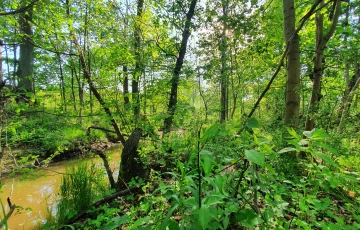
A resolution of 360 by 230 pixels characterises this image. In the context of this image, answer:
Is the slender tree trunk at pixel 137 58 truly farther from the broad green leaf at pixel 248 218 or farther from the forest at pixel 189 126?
the broad green leaf at pixel 248 218

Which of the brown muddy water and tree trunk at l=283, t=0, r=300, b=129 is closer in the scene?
tree trunk at l=283, t=0, r=300, b=129

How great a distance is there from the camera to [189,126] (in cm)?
265

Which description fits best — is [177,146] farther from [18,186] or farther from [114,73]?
[18,186]

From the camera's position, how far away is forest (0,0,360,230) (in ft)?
2.73

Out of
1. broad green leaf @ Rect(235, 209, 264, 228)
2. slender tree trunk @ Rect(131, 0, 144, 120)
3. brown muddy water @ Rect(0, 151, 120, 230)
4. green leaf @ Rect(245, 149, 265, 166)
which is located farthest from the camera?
slender tree trunk @ Rect(131, 0, 144, 120)

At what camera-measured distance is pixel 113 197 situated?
2.32 meters

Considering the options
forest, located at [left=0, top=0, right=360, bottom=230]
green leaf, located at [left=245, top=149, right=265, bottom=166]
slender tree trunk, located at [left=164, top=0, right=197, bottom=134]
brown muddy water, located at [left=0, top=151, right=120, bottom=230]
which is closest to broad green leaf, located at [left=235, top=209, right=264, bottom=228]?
forest, located at [left=0, top=0, right=360, bottom=230]

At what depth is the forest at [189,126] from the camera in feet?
2.73

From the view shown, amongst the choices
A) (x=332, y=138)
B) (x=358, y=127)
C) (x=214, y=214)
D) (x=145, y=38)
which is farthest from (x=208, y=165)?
(x=145, y=38)

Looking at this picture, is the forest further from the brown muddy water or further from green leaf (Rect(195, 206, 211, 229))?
the brown muddy water

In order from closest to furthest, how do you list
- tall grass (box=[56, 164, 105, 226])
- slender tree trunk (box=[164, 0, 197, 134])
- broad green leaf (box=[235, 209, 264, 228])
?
broad green leaf (box=[235, 209, 264, 228]), tall grass (box=[56, 164, 105, 226]), slender tree trunk (box=[164, 0, 197, 134])

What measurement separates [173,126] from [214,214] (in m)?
2.46

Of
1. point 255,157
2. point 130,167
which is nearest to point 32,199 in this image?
point 130,167

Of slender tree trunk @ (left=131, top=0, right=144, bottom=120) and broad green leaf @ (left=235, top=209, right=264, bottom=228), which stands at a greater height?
slender tree trunk @ (left=131, top=0, right=144, bottom=120)
